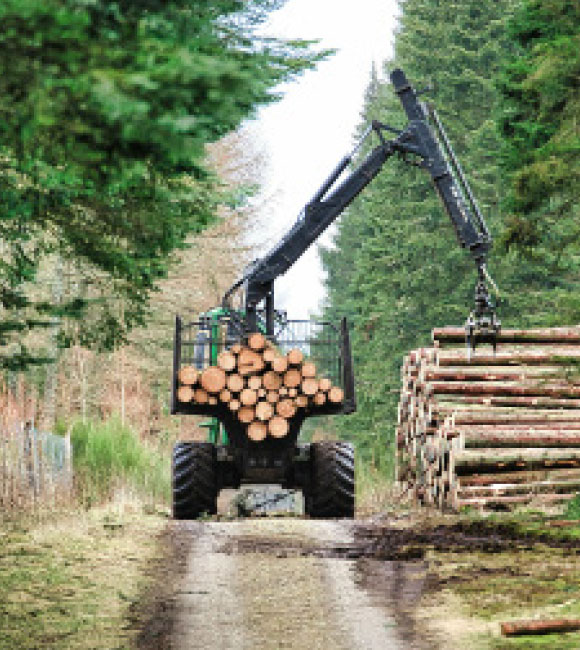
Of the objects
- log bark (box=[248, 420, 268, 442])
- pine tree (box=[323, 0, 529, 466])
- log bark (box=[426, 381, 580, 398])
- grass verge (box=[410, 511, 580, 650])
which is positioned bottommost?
grass verge (box=[410, 511, 580, 650])

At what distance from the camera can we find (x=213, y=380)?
13.0 meters

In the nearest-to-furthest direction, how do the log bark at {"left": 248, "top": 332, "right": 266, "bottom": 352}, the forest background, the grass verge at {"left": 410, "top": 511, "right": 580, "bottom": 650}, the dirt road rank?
the forest background
the grass verge at {"left": 410, "top": 511, "right": 580, "bottom": 650}
the dirt road
the log bark at {"left": 248, "top": 332, "right": 266, "bottom": 352}

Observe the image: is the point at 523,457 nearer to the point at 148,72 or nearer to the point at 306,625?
the point at 306,625

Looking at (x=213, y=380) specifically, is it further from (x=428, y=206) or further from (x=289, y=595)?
(x=428, y=206)

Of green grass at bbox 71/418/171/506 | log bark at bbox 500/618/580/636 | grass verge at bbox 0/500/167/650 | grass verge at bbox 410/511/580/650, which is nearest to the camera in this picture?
log bark at bbox 500/618/580/636

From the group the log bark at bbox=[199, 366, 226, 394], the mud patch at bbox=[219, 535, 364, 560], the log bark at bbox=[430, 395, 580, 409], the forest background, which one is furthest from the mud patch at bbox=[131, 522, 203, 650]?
the log bark at bbox=[430, 395, 580, 409]

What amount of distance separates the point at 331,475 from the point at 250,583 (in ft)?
18.1

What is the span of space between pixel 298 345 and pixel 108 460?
4660 mm

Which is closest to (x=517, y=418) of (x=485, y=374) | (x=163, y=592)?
(x=485, y=374)

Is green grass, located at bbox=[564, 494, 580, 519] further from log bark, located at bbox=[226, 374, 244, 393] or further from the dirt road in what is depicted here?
log bark, located at bbox=[226, 374, 244, 393]

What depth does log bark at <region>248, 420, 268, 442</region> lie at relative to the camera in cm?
1313

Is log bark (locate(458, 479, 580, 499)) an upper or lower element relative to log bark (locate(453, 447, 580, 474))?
lower

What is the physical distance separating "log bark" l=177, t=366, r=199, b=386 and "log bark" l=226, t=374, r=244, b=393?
40cm

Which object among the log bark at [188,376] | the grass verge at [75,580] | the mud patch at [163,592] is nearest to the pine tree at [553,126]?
the log bark at [188,376]
